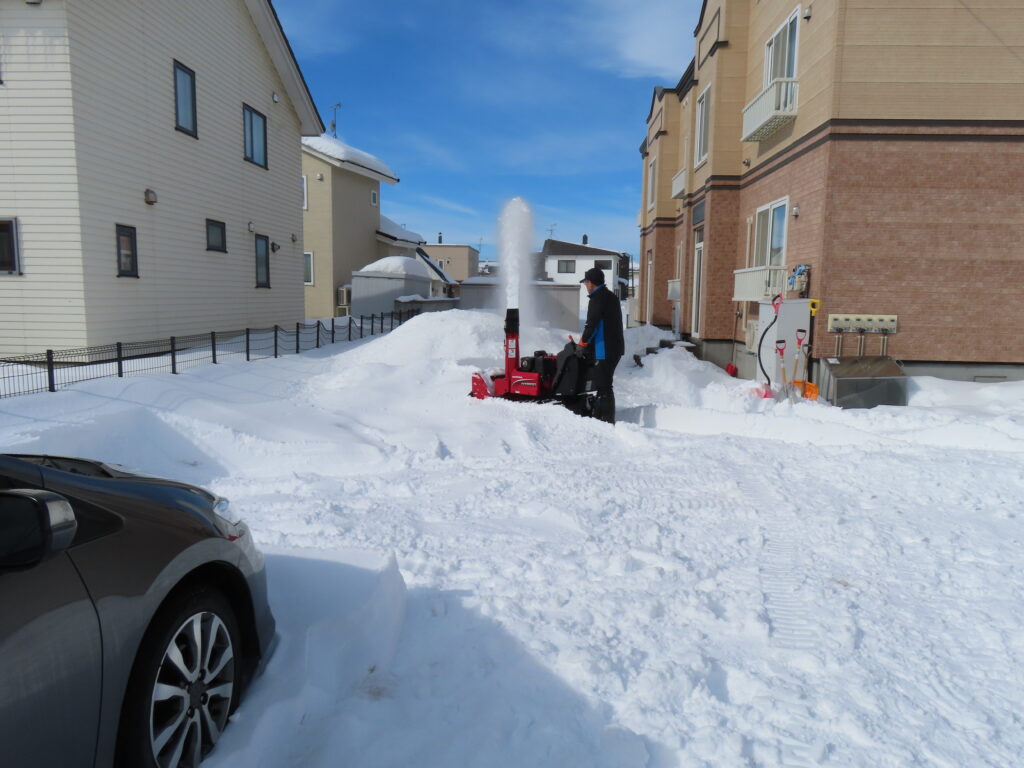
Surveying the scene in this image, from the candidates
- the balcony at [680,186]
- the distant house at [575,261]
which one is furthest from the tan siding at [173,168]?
the distant house at [575,261]

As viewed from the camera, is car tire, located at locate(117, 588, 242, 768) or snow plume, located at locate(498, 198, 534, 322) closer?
car tire, located at locate(117, 588, 242, 768)

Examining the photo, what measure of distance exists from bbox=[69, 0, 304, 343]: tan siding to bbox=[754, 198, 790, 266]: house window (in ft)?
39.2

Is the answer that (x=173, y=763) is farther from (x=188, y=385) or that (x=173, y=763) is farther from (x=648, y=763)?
(x=188, y=385)

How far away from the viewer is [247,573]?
2.77m

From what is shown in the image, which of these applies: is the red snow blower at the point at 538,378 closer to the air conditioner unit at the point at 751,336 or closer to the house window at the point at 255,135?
the air conditioner unit at the point at 751,336

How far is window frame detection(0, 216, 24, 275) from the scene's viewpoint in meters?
11.0

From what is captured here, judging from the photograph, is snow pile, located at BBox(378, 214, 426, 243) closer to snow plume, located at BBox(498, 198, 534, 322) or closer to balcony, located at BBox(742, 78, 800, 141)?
snow plume, located at BBox(498, 198, 534, 322)

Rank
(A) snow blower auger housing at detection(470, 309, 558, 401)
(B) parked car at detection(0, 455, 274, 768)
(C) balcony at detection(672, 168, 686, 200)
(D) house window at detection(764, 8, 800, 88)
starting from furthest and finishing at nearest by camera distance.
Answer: (C) balcony at detection(672, 168, 686, 200), (D) house window at detection(764, 8, 800, 88), (A) snow blower auger housing at detection(470, 309, 558, 401), (B) parked car at detection(0, 455, 274, 768)

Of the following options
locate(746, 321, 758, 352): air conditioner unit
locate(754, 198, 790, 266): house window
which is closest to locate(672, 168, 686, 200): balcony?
locate(754, 198, 790, 266): house window

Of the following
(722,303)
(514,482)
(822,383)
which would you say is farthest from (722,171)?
(514,482)

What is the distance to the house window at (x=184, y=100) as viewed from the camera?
1395 centimetres


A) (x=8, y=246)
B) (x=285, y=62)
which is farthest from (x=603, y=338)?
(x=285, y=62)

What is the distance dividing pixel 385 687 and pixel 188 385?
7.02m

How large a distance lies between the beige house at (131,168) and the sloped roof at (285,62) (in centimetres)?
6
